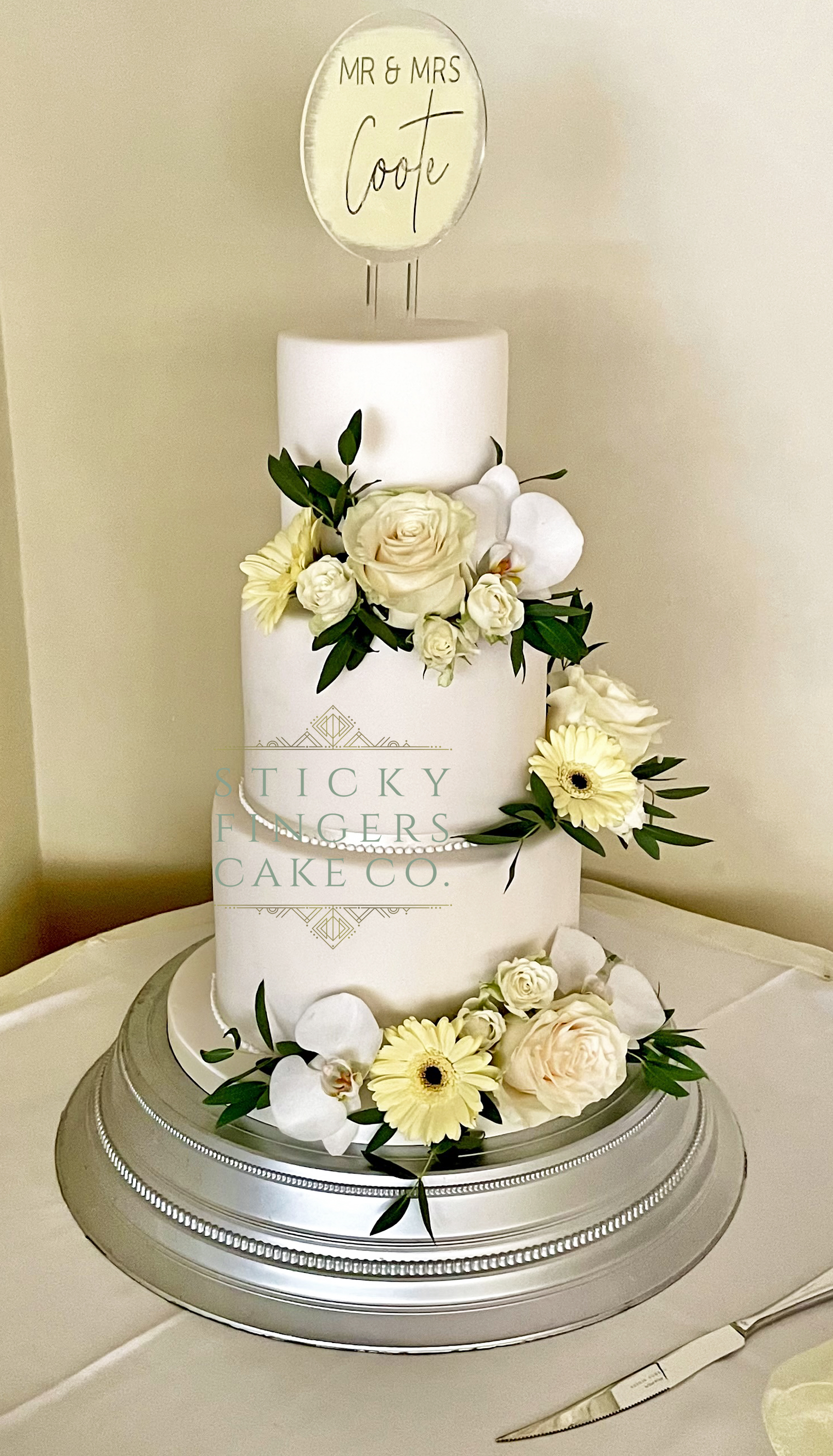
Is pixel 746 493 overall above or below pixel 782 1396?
above

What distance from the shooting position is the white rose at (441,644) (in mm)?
922

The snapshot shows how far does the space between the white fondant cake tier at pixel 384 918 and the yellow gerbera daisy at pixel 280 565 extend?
0.20m

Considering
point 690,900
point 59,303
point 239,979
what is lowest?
point 690,900

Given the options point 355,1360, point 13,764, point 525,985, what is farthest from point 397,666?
point 13,764

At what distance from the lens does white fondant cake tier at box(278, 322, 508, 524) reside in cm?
95

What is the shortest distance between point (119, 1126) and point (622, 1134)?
420 mm

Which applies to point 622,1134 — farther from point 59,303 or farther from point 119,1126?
point 59,303

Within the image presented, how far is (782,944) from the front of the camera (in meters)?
1.47

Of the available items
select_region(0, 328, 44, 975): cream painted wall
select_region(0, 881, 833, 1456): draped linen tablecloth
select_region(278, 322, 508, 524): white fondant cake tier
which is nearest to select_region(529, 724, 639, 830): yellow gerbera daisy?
select_region(278, 322, 508, 524): white fondant cake tier

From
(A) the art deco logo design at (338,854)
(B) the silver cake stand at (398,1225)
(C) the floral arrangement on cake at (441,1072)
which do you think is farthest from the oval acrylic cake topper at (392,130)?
(B) the silver cake stand at (398,1225)

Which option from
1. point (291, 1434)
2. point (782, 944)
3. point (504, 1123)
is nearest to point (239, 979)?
point (504, 1123)

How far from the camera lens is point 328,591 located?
92 centimetres

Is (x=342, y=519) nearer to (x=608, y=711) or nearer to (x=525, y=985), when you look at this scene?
(x=608, y=711)

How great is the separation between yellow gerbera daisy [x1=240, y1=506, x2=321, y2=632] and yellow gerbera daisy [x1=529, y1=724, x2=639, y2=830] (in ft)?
0.76
